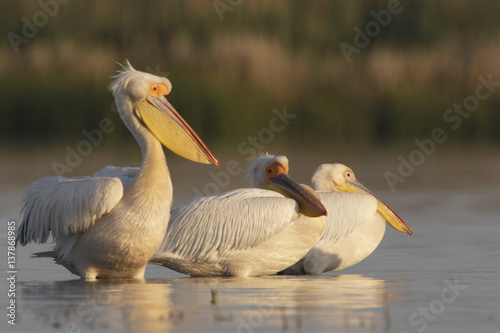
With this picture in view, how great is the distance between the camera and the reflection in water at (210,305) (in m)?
5.28

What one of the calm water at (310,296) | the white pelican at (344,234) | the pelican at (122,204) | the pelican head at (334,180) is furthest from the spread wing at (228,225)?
the pelican head at (334,180)

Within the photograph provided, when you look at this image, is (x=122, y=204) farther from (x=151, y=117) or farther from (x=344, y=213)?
(x=344, y=213)

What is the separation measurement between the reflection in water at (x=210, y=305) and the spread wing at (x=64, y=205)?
0.37 m

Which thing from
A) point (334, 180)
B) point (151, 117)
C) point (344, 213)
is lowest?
point (344, 213)

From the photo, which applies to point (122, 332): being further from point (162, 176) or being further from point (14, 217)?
point (14, 217)

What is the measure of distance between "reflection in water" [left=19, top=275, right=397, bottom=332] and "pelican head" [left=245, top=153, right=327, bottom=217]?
51cm

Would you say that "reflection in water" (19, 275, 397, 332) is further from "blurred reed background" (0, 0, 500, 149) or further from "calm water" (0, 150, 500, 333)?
"blurred reed background" (0, 0, 500, 149)

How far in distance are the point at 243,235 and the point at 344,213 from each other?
3.23ft

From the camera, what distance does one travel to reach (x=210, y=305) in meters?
5.93

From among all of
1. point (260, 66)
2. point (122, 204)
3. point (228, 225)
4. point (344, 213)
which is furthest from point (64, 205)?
point (260, 66)

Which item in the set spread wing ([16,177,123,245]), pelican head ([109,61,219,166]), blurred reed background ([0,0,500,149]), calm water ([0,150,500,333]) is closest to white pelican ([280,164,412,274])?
calm water ([0,150,500,333])

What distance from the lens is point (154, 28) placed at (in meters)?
21.3

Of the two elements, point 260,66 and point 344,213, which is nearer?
point 344,213

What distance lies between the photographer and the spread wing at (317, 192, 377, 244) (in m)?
8.13
